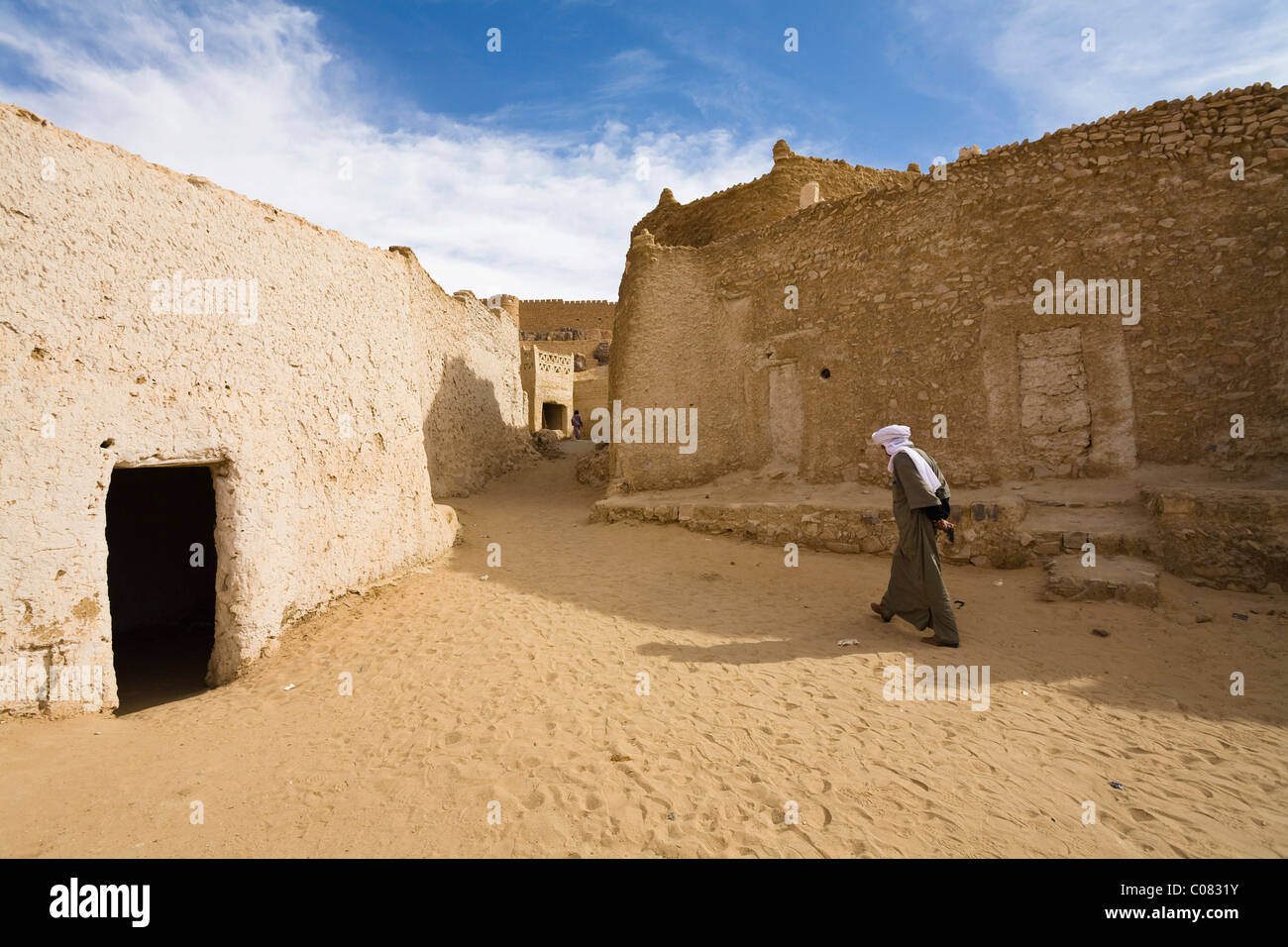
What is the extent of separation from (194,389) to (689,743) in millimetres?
4434

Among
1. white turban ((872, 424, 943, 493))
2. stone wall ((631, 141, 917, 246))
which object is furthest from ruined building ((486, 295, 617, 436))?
white turban ((872, 424, 943, 493))

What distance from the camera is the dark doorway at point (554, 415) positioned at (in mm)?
21438

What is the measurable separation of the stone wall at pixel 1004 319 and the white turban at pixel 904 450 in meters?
3.45

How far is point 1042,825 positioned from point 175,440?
5816 mm

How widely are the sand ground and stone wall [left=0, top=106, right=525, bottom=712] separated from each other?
62 cm

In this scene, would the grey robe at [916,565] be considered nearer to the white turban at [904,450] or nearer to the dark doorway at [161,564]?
the white turban at [904,450]

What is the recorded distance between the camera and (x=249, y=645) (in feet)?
15.9

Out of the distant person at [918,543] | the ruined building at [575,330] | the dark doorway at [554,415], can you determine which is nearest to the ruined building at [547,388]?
the dark doorway at [554,415]

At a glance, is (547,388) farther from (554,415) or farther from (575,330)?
(575,330)

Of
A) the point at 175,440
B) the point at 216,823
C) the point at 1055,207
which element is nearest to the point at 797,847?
the point at 216,823

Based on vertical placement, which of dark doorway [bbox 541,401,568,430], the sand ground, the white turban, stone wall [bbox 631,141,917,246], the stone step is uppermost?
stone wall [bbox 631,141,917,246]

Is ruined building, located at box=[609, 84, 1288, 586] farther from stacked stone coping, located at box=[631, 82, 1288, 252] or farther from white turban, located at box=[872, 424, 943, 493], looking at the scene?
white turban, located at box=[872, 424, 943, 493]

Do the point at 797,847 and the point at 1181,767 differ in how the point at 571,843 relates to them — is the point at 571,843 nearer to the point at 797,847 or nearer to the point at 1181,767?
the point at 797,847

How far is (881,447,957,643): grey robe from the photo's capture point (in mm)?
5148
